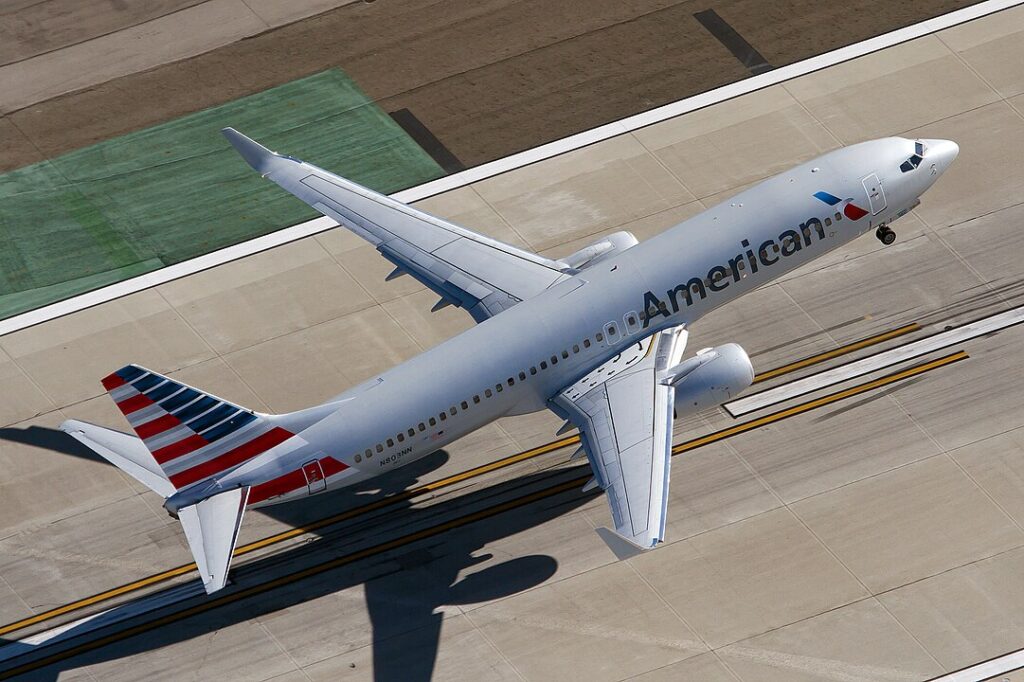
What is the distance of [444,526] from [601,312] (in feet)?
25.0

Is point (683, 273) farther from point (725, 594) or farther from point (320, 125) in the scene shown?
point (320, 125)

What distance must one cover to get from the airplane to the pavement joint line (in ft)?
9.66

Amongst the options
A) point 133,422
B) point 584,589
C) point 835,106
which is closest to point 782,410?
point 584,589

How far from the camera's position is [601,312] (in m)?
48.2

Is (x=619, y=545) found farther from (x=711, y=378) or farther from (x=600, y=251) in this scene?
(x=600, y=251)

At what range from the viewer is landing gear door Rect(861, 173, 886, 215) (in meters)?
52.0

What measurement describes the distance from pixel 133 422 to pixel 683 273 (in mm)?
16402

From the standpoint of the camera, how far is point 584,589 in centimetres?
Answer: 4678

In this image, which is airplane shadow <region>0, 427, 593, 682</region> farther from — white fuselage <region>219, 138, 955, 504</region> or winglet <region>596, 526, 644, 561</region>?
winglet <region>596, 526, 644, 561</region>

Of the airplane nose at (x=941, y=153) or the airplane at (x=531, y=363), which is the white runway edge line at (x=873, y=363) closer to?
the airplane at (x=531, y=363)

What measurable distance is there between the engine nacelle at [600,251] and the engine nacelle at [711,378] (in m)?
5.80

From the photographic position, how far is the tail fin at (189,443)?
42188 mm

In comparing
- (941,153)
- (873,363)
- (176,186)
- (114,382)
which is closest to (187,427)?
(114,382)

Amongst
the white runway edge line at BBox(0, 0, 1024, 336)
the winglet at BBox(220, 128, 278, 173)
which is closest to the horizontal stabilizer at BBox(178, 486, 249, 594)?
the winglet at BBox(220, 128, 278, 173)
